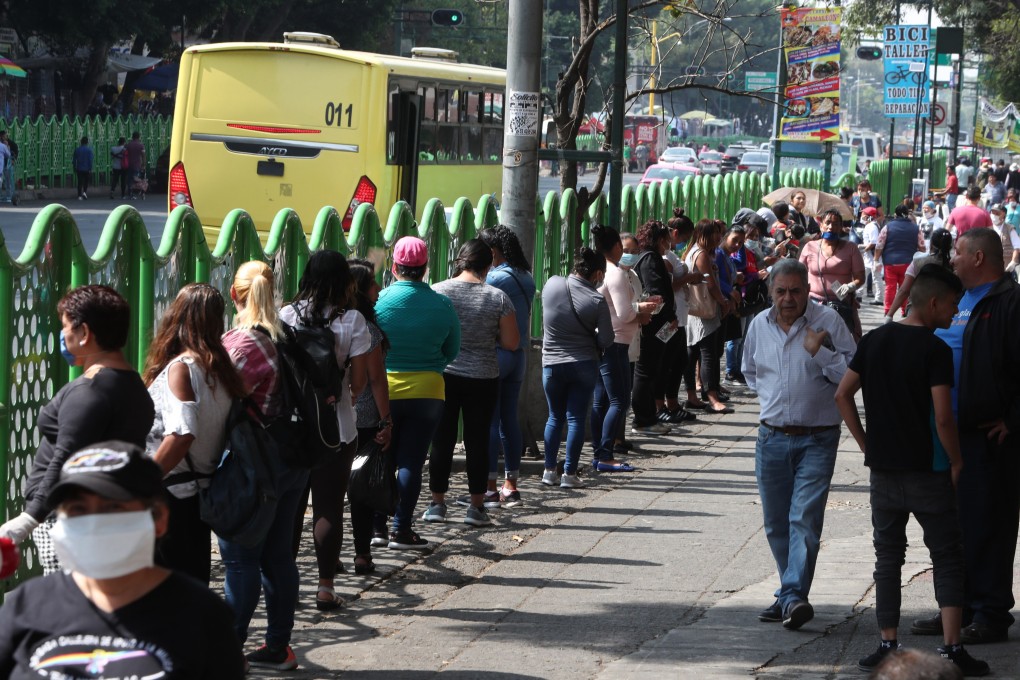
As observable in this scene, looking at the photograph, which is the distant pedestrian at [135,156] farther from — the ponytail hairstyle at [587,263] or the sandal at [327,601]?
the sandal at [327,601]

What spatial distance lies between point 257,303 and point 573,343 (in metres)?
4.57

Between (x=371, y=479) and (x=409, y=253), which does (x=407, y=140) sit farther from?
(x=371, y=479)

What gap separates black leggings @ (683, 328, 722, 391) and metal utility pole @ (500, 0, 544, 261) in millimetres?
3648

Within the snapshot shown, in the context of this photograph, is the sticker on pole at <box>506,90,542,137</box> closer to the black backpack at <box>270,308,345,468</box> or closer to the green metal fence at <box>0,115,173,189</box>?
the black backpack at <box>270,308,345,468</box>

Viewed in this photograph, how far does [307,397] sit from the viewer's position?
6008mm

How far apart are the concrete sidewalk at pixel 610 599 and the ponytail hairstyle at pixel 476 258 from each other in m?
1.53

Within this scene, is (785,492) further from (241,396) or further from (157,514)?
(157,514)

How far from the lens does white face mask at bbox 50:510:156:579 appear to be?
2859 mm

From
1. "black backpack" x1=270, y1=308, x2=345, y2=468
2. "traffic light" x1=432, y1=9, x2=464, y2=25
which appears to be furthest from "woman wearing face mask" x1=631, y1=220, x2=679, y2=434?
"traffic light" x1=432, y1=9, x2=464, y2=25

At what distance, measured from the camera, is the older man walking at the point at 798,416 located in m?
6.89

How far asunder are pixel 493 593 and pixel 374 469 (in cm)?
85

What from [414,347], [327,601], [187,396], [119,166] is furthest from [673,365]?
[119,166]

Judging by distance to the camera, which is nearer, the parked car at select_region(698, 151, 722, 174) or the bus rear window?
the bus rear window

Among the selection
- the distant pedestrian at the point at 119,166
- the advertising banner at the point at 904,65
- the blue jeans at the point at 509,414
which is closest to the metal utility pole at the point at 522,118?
the blue jeans at the point at 509,414
